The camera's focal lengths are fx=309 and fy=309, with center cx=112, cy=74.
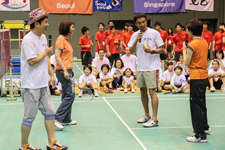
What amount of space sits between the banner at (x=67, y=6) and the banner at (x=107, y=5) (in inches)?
15.6

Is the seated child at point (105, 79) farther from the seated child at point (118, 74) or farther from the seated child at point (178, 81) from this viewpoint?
the seated child at point (178, 81)

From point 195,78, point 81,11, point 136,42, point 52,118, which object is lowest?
point 52,118

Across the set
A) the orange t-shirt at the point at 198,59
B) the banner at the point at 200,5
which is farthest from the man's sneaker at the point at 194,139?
the banner at the point at 200,5

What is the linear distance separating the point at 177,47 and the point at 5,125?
1054 cm

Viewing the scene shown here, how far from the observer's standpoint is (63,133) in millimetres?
5742

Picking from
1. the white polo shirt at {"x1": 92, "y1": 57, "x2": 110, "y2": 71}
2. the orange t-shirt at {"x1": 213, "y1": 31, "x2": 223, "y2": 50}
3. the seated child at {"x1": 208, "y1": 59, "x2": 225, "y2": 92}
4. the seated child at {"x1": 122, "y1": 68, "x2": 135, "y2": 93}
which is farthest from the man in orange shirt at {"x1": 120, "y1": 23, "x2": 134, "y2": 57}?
the seated child at {"x1": 208, "y1": 59, "x2": 225, "y2": 92}

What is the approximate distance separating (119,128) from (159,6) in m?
17.6

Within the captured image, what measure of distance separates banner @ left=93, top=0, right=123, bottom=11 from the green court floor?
14.0 m

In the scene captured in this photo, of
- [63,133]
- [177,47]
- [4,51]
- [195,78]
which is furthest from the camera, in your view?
[177,47]

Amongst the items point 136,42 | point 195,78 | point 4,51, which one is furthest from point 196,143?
point 4,51

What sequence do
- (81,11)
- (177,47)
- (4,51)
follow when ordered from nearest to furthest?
(4,51), (177,47), (81,11)

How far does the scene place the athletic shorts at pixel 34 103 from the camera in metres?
4.33

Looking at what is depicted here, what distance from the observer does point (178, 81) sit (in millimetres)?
10539

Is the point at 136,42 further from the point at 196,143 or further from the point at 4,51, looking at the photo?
the point at 4,51
